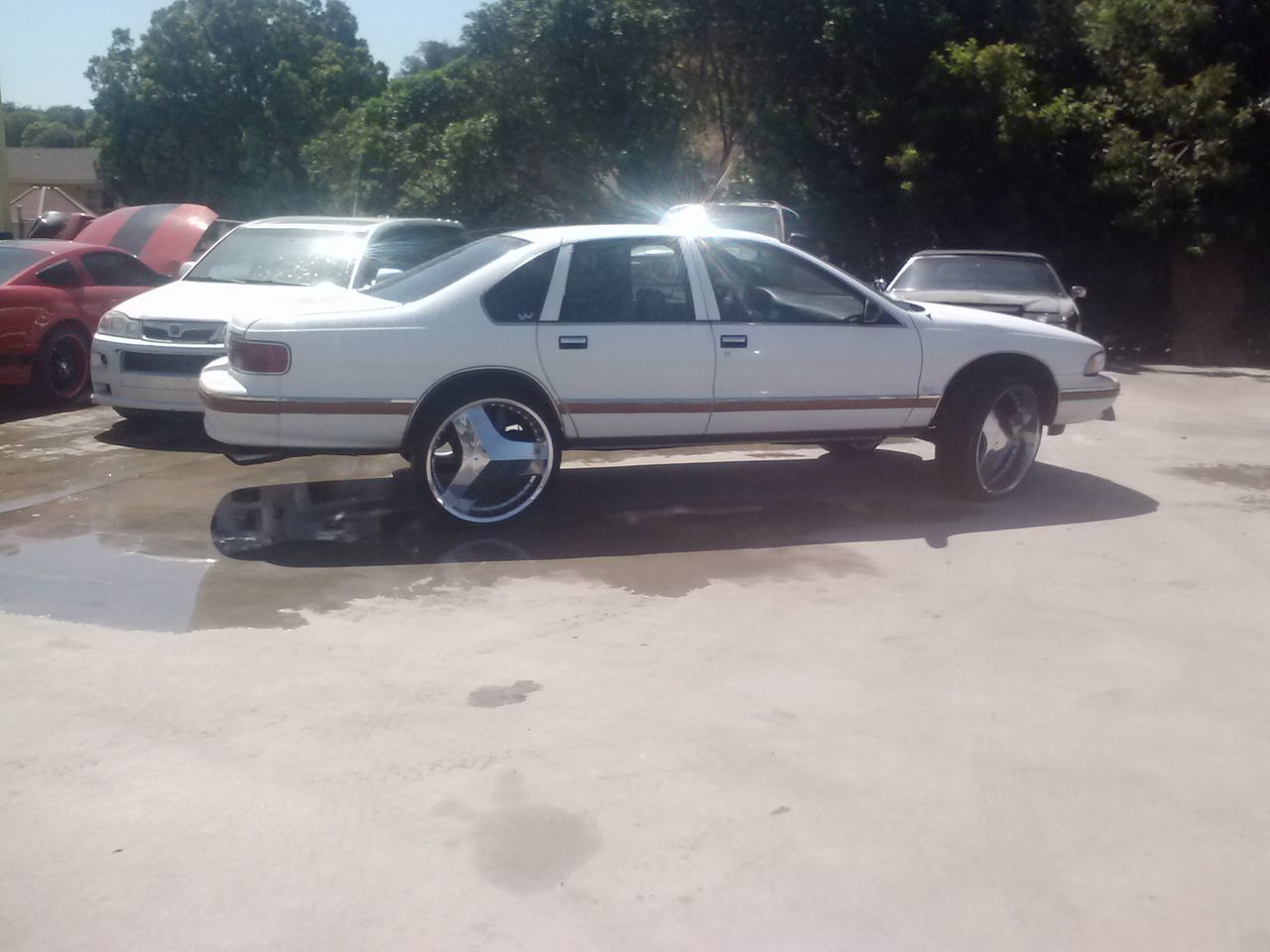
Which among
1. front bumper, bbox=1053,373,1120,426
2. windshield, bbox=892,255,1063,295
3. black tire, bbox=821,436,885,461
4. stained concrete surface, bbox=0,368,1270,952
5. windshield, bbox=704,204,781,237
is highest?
windshield, bbox=704,204,781,237

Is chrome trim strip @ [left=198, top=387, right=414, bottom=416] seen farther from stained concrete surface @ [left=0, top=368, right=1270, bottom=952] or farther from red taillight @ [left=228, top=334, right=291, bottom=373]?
stained concrete surface @ [left=0, top=368, right=1270, bottom=952]

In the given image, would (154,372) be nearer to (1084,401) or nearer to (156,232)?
(1084,401)

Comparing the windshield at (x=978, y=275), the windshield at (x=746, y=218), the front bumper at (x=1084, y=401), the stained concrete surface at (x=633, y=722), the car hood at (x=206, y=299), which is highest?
the windshield at (x=746, y=218)

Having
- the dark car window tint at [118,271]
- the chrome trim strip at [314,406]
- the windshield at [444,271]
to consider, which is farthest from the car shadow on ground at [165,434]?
the chrome trim strip at [314,406]

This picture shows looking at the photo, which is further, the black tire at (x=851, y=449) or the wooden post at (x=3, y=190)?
the wooden post at (x=3, y=190)

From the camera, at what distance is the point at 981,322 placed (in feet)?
25.8

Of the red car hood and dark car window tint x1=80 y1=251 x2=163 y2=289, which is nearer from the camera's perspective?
dark car window tint x1=80 y1=251 x2=163 y2=289

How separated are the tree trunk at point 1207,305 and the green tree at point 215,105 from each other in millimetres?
35535

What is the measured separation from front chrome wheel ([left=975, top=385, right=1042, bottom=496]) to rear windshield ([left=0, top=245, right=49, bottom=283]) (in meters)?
8.25

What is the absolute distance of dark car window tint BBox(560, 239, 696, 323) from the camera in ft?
23.5

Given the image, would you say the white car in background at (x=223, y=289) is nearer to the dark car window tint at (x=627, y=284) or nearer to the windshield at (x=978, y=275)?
the dark car window tint at (x=627, y=284)

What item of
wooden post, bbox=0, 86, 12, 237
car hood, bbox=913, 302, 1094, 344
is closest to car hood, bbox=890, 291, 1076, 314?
car hood, bbox=913, 302, 1094, 344

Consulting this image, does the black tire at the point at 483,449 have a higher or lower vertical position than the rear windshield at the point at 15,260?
lower

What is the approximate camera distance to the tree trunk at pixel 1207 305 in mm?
17438
